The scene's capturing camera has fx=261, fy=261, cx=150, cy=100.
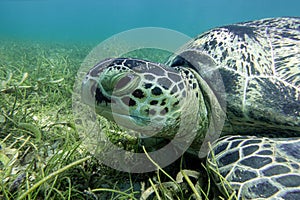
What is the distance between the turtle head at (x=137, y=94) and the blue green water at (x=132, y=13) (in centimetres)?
6662

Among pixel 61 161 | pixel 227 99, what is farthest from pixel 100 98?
pixel 227 99

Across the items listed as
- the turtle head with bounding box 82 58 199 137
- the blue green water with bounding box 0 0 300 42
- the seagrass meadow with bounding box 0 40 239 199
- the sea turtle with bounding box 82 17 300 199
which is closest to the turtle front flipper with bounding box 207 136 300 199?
the sea turtle with bounding box 82 17 300 199

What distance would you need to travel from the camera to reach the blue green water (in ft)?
240

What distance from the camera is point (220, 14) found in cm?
9500

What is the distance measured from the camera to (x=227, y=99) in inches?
61.1

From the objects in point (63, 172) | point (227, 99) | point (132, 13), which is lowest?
point (63, 172)

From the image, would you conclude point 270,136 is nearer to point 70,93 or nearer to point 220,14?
point 70,93

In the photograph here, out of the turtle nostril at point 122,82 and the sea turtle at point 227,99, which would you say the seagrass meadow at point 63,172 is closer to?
the sea turtle at point 227,99

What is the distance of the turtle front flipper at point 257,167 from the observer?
1070mm

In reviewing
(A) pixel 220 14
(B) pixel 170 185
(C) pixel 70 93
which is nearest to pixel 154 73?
(B) pixel 170 185

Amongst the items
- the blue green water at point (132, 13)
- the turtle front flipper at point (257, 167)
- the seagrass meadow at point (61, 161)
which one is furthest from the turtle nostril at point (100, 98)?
the blue green water at point (132, 13)

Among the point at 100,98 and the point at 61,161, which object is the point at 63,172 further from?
the point at 100,98

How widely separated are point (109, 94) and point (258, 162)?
0.83 metres

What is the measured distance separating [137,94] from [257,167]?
709 mm
